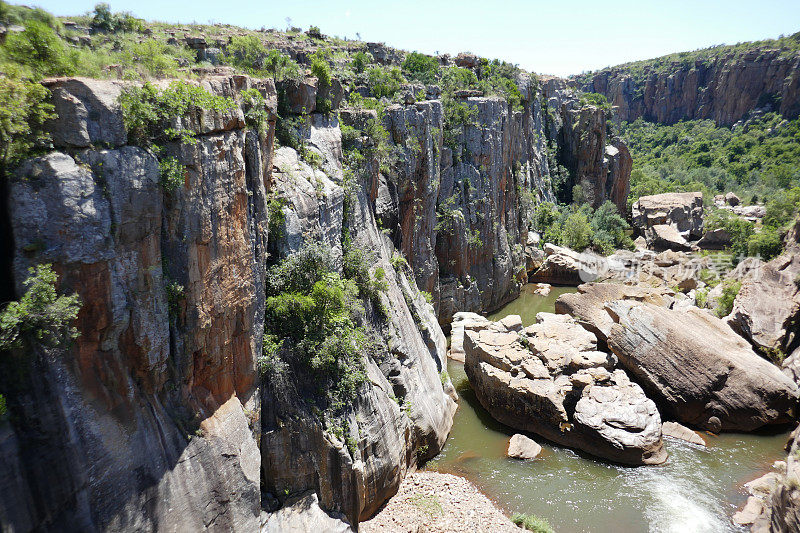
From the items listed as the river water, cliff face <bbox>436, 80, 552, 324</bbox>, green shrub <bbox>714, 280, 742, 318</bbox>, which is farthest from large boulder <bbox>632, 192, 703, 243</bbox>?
the river water

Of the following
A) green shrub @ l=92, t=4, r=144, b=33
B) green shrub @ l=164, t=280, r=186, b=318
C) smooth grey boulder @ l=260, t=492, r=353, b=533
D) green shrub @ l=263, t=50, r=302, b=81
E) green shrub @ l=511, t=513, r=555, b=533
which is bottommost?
green shrub @ l=511, t=513, r=555, b=533

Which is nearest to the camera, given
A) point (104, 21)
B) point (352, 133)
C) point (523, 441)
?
point (523, 441)

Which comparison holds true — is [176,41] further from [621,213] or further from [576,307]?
[621,213]

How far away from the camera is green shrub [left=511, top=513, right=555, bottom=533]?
48.5 feet

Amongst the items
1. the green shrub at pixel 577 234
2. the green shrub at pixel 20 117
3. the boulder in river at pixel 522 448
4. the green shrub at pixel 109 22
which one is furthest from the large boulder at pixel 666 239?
the green shrub at pixel 20 117

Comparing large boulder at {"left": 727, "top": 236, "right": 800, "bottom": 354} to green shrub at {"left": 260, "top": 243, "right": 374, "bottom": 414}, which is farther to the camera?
large boulder at {"left": 727, "top": 236, "right": 800, "bottom": 354}

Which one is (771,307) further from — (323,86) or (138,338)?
(138,338)

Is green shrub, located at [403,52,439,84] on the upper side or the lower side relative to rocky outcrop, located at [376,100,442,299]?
upper

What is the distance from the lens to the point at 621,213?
53188 mm

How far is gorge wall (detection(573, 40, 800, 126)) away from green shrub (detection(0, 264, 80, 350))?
92027mm

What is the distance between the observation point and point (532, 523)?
14977mm

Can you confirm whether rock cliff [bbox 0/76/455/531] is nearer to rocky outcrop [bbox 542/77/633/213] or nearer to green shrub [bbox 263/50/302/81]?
green shrub [bbox 263/50/302/81]

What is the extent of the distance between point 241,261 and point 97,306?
3.80 m

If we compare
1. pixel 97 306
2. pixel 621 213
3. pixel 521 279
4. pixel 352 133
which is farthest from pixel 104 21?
pixel 621 213
